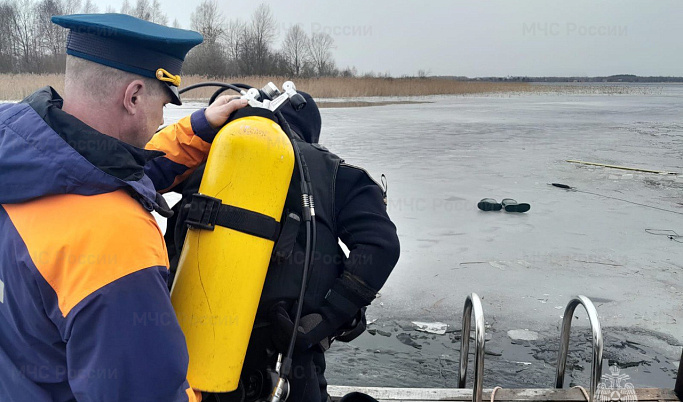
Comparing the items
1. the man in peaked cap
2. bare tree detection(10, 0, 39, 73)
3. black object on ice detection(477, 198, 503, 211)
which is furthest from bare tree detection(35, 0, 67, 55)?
the man in peaked cap

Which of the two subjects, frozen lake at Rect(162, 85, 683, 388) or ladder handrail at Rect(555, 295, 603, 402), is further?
frozen lake at Rect(162, 85, 683, 388)

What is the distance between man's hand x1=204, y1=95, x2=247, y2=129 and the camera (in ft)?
7.09

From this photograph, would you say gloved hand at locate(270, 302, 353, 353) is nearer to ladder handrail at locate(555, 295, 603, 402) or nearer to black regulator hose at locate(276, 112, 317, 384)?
black regulator hose at locate(276, 112, 317, 384)

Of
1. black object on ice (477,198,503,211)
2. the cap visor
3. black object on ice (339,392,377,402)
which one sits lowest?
black object on ice (339,392,377,402)

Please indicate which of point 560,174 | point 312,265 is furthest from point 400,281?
point 560,174

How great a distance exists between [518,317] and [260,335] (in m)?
2.80

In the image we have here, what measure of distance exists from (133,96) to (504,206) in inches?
247

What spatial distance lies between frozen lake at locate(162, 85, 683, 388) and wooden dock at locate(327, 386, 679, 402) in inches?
16.4

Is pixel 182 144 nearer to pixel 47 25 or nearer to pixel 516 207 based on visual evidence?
pixel 516 207

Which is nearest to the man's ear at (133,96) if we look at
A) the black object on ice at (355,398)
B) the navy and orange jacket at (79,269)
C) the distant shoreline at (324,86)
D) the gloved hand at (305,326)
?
the navy and orange jacket at (79,269)

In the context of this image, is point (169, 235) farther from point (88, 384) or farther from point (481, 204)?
point (481, 204)

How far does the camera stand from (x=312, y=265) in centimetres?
207

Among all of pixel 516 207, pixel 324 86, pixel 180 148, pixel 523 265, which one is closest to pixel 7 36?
pixel 324 86

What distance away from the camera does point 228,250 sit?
182 cm
